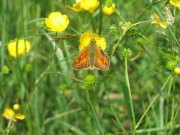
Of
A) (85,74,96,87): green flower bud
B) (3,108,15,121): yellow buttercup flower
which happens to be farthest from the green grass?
(85,74,96,87): green flower bud

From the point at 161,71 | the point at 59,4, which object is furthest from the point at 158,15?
the point at 59,4

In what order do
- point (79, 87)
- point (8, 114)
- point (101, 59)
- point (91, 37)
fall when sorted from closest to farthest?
point (101, 59) < point (91, 37) < point (8, 114) < point (79, 87)

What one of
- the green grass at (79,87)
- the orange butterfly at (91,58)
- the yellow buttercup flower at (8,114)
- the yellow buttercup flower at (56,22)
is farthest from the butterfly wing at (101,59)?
the yellow buttercup flower at (8,114)

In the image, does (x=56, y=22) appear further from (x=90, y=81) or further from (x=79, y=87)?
(x=79, y=87)

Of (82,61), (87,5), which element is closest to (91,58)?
(82,61)

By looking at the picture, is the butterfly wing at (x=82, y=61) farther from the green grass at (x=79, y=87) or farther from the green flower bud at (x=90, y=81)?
the green grass at (x=79, y=87)

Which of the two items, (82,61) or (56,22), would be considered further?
(56,22)

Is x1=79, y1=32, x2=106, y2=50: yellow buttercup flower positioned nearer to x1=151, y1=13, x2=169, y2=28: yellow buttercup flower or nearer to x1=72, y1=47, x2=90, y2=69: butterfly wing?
x1=72, y1=47, x2=90, y2=69: butterfly wing

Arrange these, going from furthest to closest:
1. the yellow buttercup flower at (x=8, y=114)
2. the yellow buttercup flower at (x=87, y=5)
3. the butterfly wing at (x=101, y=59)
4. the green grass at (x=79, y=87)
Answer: the green grass at (x=79, y=87) < the yellow buttercup flower at (x=8, y=114) < the yellow buttercup flower at (x=87, y=5) < the butterfly wing at (x=101, y=59)
